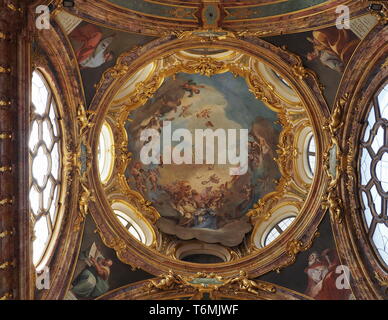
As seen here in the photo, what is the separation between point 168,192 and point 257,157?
3197 mm

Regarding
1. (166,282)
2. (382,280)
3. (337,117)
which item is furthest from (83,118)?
(382,280)

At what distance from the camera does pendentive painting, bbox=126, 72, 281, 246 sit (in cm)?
2067

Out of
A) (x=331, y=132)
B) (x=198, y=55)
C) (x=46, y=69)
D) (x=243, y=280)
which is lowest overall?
(x=243, y=280)

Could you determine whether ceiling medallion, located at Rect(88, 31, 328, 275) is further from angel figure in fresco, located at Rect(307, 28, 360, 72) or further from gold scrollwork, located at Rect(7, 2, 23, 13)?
gold scrollwork, located at Rect(7, 2, 23, 13)

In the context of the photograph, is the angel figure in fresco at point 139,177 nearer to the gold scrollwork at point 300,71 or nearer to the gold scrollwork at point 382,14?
the gold scrollwork at point 300,71

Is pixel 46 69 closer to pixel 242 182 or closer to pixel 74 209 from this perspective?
pixel 74 209

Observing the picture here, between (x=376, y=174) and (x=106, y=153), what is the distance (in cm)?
848

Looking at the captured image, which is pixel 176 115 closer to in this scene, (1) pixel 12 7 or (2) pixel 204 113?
(2) pixel 204 113

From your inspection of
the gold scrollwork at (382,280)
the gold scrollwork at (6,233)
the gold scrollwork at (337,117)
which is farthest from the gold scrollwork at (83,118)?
the gold scrollwork at (382,280)

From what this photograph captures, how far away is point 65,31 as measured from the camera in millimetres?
15664

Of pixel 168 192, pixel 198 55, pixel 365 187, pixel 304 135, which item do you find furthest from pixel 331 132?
Result: pixel 168 192

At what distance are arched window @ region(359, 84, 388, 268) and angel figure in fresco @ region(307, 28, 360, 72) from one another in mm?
1316

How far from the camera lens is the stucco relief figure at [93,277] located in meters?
17.2

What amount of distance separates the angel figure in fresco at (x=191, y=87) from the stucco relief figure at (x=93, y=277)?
6.08 metres
